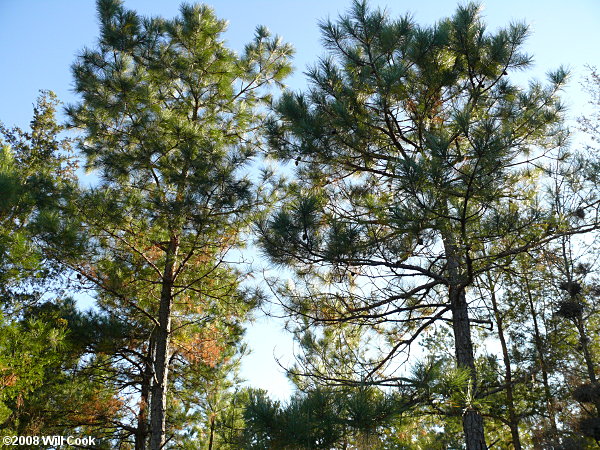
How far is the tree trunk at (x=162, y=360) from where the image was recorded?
6.90 meters

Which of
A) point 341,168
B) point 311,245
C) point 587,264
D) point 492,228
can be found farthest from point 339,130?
point 587,264

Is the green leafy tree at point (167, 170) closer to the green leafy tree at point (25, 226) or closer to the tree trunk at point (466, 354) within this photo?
the green leafy tree at point (25, 226)

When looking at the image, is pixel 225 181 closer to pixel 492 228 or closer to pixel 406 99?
pixel 406 99

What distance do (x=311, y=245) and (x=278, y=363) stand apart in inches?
57.5

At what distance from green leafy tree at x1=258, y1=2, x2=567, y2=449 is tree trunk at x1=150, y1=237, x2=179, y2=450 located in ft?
8.66

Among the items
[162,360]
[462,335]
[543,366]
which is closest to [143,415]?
[162,360]

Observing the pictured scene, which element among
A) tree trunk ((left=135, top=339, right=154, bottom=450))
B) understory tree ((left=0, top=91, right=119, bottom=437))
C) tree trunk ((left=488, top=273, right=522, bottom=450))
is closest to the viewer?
understory tree ((left=0, top=91, right=119, bottom=437))

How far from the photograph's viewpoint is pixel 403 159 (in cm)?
512

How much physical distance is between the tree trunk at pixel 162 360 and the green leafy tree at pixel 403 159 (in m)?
2.64

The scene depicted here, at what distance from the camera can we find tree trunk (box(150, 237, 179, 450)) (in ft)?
22.6

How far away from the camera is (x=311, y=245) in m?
5.00

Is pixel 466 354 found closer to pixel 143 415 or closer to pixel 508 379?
pixel 508 379

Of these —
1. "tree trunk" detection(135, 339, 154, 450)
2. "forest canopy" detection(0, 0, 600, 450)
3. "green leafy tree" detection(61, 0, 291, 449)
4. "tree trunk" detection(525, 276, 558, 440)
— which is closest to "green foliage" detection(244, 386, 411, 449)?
"forest canopy" detection(0, 0, 600, 450)

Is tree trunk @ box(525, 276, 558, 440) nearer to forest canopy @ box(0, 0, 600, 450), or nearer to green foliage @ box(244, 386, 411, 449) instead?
forest canopy @ box(0, 0, 600, 450)
